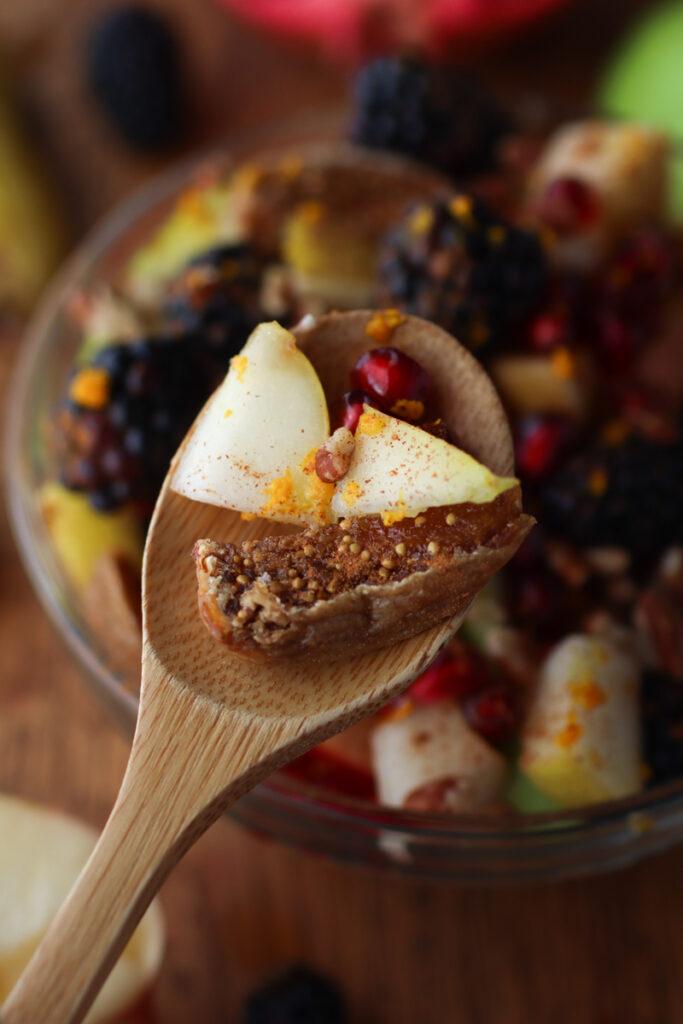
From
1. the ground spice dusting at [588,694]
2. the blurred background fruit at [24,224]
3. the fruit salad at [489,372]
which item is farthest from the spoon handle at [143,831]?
the blurred background fruit at [24,224]

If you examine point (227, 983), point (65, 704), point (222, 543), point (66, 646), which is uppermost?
point (222, 543)

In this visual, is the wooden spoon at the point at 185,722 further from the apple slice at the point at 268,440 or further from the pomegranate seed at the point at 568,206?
the pomegranate seed at the point at 568,206

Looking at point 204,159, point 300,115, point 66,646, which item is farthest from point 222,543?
point 300,115

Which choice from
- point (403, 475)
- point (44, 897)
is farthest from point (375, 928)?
point (403, 475)

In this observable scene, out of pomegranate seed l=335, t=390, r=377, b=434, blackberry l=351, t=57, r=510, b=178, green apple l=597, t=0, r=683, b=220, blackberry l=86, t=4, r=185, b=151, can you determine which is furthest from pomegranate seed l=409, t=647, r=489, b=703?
blackberry l=86, t=4, r=185, b=151

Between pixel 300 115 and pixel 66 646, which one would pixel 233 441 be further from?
pixel 300 115

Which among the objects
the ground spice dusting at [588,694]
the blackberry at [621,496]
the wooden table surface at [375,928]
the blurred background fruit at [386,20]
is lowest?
the wooden table surface at [375,928]
